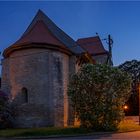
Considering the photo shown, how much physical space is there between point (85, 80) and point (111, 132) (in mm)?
4705

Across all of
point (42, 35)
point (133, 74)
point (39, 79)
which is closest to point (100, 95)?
point (39, 79)

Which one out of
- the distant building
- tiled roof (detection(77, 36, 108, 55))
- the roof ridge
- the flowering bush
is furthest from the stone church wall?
tiled roof (detection(77, 36, 108, 55))

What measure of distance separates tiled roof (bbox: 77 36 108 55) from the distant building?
1867 cm

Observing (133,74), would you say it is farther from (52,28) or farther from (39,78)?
(39,78)

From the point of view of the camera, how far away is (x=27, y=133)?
88.8ft

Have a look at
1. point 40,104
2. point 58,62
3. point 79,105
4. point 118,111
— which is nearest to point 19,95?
point 40,104

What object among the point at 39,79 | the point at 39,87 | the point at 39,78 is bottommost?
the point at 39,87

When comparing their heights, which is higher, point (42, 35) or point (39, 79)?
point (42, 35)

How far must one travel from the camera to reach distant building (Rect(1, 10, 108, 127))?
35625 millimetres

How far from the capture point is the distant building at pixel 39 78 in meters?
35.6

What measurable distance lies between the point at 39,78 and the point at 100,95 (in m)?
8.68

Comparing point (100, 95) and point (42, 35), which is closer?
point (100, 95)

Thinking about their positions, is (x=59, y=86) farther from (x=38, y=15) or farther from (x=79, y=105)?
(x=38, y=15)

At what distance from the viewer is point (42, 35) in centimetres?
3853
